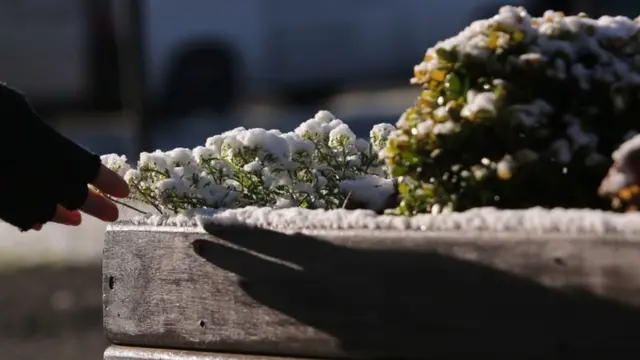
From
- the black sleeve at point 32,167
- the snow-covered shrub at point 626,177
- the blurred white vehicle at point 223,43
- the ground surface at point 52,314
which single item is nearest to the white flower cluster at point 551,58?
the snow-covered shrub at point 626,177

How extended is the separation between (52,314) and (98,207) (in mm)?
3919

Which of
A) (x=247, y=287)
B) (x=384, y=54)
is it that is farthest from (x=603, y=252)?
(x=384, y=54)

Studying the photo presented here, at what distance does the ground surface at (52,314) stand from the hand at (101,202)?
2935 mm

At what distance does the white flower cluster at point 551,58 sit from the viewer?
169cm

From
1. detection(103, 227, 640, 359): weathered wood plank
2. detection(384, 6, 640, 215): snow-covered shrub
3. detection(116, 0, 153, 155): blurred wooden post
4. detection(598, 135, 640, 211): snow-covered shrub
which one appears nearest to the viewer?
detection(103, 227, 640, 359): weathered wood plank

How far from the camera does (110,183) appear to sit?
1989 mm

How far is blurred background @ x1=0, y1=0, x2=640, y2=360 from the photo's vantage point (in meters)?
12.5

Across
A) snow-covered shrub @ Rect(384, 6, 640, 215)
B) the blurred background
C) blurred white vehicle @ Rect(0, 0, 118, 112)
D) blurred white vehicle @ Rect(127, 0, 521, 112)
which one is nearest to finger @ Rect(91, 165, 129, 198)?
snow-covered shrub @ Rect(384, 6, 640, 215)

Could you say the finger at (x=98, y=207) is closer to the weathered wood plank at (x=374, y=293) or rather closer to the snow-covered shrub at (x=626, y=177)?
the weathered wood plank at (x=374, y=293)

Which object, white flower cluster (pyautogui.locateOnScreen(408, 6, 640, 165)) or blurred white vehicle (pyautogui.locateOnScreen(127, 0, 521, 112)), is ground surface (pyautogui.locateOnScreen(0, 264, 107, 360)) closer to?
white flower cluster (pyautogui.locateOnScreen(408, 6, 640, 165))

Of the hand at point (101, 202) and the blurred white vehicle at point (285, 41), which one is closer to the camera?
the hand at point (101, 202)

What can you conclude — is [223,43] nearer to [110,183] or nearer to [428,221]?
[110,183]

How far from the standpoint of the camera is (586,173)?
173 centimetres

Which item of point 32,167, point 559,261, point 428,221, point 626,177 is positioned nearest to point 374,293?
point 428,221
